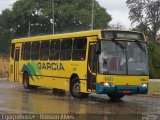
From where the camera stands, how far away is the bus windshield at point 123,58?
2014 cm

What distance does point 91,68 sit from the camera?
821 inches

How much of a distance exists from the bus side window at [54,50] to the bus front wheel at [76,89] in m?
2.22

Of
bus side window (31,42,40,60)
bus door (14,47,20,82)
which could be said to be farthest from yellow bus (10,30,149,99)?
bus door (14,47,20,82)

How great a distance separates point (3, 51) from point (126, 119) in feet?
290

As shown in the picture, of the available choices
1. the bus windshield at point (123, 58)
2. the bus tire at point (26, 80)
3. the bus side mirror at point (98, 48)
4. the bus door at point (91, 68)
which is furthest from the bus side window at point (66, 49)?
the bus tire at point (26, 80)

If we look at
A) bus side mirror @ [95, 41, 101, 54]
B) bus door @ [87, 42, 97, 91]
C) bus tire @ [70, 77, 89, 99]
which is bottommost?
bus tire @ [70, 77, 89, 99]

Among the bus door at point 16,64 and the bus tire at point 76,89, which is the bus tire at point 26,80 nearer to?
the bus door at point 16,64

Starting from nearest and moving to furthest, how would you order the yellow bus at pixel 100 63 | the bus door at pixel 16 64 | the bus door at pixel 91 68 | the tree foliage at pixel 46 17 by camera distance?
the yellow bus at pixel 100 63 < the bus door at pixel 91 68 < the bus door at pixel 16 64 < the tree foliage at pixel 46 17

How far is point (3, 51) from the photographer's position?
101188mm

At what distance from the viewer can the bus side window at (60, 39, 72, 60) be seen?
23.0m

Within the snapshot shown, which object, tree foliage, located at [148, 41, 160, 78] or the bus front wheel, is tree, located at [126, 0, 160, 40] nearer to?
tree foliage, located at [148, 41, 160, 78]

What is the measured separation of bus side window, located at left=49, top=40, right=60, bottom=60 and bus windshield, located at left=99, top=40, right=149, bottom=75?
4.43m

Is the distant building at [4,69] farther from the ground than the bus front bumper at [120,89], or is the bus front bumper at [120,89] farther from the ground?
the distant building at [4,69]

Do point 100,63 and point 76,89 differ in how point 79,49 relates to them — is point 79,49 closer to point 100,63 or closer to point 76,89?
point 76,89
